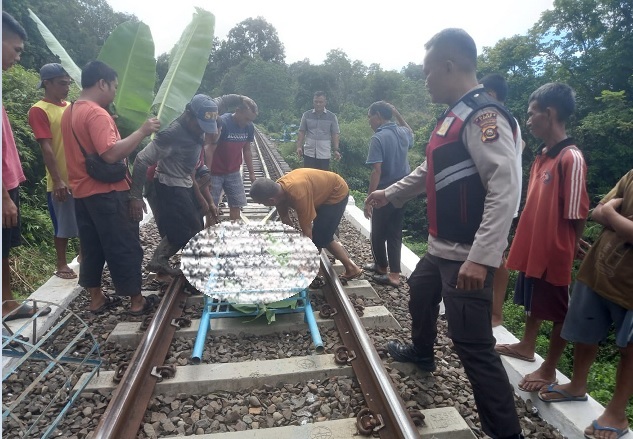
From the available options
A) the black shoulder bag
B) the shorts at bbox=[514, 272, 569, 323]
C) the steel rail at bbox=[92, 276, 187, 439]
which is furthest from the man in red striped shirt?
the black shoulder bag

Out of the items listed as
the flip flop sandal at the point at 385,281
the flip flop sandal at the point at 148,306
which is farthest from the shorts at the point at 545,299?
the flip flop sandal at the point at 148,306

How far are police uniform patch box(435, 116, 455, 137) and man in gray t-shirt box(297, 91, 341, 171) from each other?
520 cm

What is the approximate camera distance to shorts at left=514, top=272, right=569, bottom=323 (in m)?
2.83

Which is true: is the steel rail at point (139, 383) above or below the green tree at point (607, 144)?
below

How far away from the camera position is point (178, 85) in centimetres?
405

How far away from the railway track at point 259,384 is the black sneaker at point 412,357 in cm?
7

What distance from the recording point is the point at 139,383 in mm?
2703

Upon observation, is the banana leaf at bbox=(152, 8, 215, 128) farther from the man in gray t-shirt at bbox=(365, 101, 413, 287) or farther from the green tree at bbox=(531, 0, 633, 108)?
the green tree at bbox=(531, 0, 633, 108)

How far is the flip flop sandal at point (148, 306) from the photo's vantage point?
378cm

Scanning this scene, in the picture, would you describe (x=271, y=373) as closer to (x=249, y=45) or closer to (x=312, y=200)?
(x=312, y=200)

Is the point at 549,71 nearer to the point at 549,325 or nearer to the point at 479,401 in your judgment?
the point at 549,325

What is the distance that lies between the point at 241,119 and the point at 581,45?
12.2 m

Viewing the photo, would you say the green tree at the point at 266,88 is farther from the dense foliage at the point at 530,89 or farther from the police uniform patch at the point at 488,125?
the police uniform patch at the point at 488,125

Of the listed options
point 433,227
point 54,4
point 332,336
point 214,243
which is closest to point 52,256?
point 214,243
